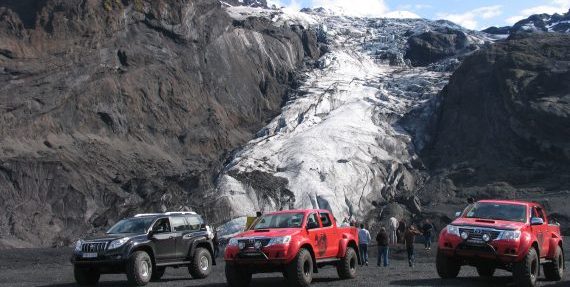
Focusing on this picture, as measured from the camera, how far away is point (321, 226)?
18.0 metres

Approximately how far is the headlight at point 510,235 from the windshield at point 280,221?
14.6ft

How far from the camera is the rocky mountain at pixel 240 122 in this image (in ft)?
198

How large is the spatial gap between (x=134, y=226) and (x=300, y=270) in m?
5.36

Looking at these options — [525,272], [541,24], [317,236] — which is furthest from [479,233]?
[541,24]

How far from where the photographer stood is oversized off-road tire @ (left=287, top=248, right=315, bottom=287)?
16.4m

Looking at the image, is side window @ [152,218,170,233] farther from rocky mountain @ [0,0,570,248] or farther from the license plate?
rocky mountain @ [0,0,570,248]

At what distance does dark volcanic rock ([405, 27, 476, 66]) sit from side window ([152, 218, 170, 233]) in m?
80.8

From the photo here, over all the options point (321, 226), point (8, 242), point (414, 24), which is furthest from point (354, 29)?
point (321, 226)

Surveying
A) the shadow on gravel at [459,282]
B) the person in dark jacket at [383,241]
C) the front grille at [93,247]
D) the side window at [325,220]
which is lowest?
the person in dark jacket at [383,241]

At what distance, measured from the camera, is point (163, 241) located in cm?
1966

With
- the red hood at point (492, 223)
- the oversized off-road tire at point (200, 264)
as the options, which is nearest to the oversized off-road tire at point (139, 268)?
the oversized off-road tire at point (200, 264)

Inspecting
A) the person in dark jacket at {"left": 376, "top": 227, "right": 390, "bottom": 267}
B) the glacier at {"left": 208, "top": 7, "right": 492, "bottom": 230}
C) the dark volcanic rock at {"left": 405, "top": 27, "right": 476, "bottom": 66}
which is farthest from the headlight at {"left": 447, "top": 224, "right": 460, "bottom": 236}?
the dark volcanic rock at {"left": 405, "top": 27, "right": 476, "bottom": 66}

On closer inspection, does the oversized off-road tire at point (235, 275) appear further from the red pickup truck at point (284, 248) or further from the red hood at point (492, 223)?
the red hood at point (492, 223)

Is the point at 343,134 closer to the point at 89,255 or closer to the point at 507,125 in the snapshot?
the point at 507,125
